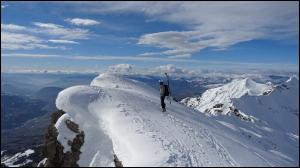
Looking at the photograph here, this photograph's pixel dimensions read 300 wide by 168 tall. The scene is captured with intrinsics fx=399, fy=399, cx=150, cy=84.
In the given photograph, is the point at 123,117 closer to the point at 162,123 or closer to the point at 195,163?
the point at 162,123

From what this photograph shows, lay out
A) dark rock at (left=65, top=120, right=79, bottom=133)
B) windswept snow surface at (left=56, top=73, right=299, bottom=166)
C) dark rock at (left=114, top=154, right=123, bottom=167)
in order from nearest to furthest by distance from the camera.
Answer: dark rock at (left=114, top=154, right=123, bottom=167), windswept snow surface at (left=56, top=73, right=299, bottom=166), dark rock at (left=65, top=120, right=79, bottom=133)

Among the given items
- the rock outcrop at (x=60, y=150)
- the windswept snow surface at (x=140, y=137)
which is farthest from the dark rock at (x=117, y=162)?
the rock outcrop at (x=60, y=150)

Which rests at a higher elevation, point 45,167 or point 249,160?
point 249,160

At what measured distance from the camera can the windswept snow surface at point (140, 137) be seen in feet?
85.1

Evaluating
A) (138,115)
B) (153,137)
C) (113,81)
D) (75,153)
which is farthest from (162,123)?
(113,81)

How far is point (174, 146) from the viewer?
27.7 metres

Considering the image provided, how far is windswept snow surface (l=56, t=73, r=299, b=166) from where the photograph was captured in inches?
1021

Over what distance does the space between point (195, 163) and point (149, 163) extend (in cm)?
319

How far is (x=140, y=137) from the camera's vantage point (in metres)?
28.5

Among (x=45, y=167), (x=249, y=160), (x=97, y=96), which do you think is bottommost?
(x=45, y=167)

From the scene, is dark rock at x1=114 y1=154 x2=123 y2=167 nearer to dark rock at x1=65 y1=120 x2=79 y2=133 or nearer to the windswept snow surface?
the windswept snow surface

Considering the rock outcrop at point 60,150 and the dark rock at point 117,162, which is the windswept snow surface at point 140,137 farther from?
the rock outcrop at point 60,150

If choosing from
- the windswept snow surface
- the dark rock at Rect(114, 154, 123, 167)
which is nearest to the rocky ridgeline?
the dark rock at Rect(114, 154, 123, 167)

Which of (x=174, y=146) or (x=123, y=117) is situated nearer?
(x=174, y=146)
